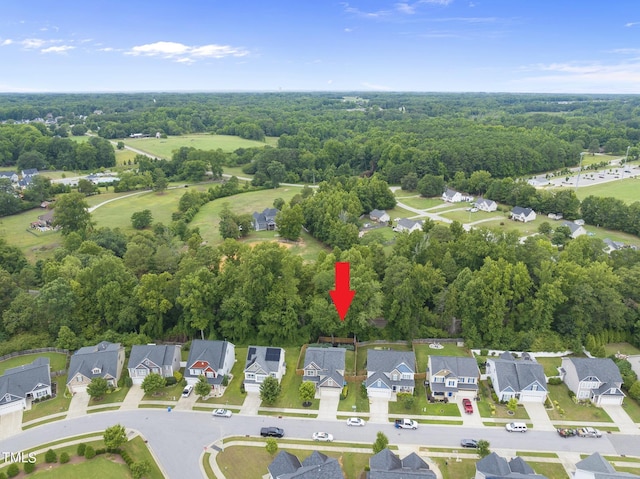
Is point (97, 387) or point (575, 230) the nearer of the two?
point (97, 387)

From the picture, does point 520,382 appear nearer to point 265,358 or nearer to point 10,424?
point 265,358

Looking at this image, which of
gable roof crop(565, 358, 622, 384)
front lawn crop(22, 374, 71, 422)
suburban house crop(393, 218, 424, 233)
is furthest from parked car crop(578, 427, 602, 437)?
suburban house crop(393, 218, 424, 233)

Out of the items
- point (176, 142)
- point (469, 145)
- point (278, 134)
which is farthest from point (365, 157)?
point (176, 142)

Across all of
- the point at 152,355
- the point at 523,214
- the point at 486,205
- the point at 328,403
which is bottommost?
the point at 328,403

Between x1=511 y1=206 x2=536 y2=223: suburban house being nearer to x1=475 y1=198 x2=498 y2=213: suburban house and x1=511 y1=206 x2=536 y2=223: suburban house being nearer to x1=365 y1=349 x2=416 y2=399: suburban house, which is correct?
x1=475 y1=198 x2=498 y2=213: suburban house

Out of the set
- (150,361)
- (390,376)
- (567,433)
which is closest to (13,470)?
(150,361)

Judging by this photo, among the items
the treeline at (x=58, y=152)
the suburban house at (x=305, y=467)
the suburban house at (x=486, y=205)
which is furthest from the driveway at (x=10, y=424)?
the treeline at (x=58, y=152)
